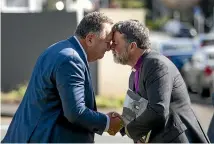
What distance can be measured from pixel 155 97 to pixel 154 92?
1.4 inches

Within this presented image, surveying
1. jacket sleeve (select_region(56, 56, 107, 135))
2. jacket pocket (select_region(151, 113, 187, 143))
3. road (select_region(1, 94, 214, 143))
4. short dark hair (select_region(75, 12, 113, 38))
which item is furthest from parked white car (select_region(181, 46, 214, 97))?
jacket sleeve (select_region(56, 56, 107, 135))

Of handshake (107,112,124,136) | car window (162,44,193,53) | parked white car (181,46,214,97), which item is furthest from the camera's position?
car window (162,44,193,53)

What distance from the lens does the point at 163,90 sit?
13.7 ft

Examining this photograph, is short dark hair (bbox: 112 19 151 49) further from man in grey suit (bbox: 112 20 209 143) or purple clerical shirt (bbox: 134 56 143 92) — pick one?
purple clerical shirt (bbox: 134 56 143 92)

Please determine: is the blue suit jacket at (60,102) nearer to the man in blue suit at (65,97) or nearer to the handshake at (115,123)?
the man in blue suit at (65,97)

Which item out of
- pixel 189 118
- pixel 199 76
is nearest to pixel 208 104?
pixel 199 76

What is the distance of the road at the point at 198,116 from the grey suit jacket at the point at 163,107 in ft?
14.9

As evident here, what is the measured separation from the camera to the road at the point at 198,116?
945cm

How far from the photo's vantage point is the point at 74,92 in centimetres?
409

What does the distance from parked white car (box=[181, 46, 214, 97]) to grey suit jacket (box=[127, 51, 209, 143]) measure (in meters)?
13.1

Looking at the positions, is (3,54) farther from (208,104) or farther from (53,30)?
(208,104)

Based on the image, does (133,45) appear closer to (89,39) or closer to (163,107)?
(89,39)

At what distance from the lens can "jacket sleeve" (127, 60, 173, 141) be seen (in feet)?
13.7

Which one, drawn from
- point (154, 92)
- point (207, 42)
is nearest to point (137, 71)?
point (154, 92)
